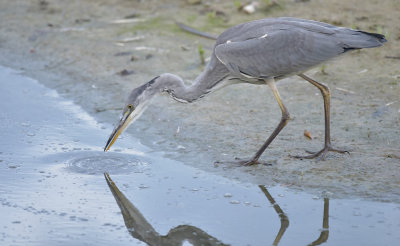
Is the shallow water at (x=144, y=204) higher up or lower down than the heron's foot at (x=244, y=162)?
higher up

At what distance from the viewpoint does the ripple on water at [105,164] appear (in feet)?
19.4

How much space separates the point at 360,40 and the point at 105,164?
2.72m

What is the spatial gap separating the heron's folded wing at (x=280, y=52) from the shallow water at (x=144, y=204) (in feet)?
3.68

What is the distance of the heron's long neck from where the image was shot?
621cm

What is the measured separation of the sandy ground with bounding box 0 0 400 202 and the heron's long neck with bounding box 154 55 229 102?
0.56 m

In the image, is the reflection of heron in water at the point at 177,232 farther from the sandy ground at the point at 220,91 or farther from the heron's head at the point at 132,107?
the heron's head at the point at 132,107

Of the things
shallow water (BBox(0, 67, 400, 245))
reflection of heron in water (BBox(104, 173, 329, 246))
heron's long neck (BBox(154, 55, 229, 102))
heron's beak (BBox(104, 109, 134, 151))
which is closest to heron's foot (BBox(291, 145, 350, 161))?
shallow water (BBox(0, 67, 400, 245))

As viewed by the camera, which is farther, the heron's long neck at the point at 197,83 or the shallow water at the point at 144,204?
the heron's long neck at the point at 197,83

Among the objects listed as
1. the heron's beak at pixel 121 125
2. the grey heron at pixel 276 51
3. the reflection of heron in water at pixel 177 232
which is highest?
the grey heron at pixel 276 51

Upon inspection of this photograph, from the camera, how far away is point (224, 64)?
612 cm

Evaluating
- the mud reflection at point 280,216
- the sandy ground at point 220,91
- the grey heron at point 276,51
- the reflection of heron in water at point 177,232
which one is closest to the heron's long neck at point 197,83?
the grey heron at point 276,51

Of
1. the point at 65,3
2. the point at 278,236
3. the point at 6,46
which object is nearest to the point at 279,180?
the point at 278,236

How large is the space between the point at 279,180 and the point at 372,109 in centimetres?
201

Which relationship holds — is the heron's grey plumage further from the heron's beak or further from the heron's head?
the heron's beak
